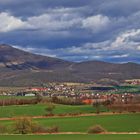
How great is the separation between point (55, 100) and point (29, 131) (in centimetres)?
11327

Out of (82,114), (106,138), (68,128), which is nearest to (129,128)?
(68,128)

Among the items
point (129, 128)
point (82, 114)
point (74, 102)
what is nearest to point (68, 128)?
point (129, 128)

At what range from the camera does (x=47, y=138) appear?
203 feet

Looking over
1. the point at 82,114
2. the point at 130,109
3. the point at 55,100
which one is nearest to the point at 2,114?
the point at 82,114

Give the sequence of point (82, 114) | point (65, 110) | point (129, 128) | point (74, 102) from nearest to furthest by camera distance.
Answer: point (129, 128) < point (82, 114) < point (65, 110) < point (74, 102)

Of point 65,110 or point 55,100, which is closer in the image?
point 65,110

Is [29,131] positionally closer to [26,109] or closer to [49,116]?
[49,116]

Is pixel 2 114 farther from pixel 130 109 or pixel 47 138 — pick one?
pixel 47 138

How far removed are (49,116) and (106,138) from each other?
77.8 metres

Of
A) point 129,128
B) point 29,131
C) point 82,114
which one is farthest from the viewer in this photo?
point 82,114

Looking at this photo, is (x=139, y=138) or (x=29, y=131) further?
(x=29, y=131)

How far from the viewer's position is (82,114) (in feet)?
447

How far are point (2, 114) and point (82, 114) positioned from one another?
903 inches

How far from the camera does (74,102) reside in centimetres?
18462
